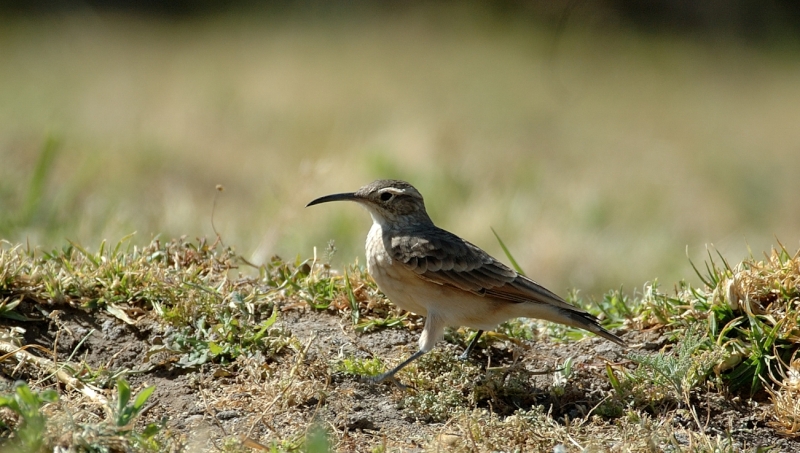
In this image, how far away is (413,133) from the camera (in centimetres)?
1233

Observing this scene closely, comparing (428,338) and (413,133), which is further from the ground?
(413,133)

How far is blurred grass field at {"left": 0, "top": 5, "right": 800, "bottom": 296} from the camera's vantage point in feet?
30.3

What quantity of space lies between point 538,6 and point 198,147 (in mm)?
9841

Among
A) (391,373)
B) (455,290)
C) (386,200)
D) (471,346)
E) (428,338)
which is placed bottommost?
(391,373)

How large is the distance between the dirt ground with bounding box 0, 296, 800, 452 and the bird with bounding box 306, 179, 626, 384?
20 cm

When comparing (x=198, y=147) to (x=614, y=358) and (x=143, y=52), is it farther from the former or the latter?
(x=614, y=358)

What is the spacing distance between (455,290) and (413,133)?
7217 millimetres

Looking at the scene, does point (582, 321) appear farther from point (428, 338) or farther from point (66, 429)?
point (66, 429)

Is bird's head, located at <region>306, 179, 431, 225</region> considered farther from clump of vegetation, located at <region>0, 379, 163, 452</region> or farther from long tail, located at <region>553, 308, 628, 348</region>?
clump of vegetation, located at <region>0, 379, 163, 452</region>

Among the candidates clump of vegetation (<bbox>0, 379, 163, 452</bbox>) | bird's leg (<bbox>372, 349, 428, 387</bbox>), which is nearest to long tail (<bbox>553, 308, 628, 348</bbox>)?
bird's leg (<bbox>372, 349, 428, 387</bbox>)

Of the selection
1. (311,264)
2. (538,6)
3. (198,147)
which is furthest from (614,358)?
(538,6)

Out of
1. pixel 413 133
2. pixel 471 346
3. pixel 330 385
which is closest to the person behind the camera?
pixel 330 385

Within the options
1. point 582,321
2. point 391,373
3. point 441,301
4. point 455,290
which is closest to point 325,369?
point 391,373

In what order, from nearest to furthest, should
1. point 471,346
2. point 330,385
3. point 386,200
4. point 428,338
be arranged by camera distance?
point 330,385, point 428,338, point 471,346, point 386,200
